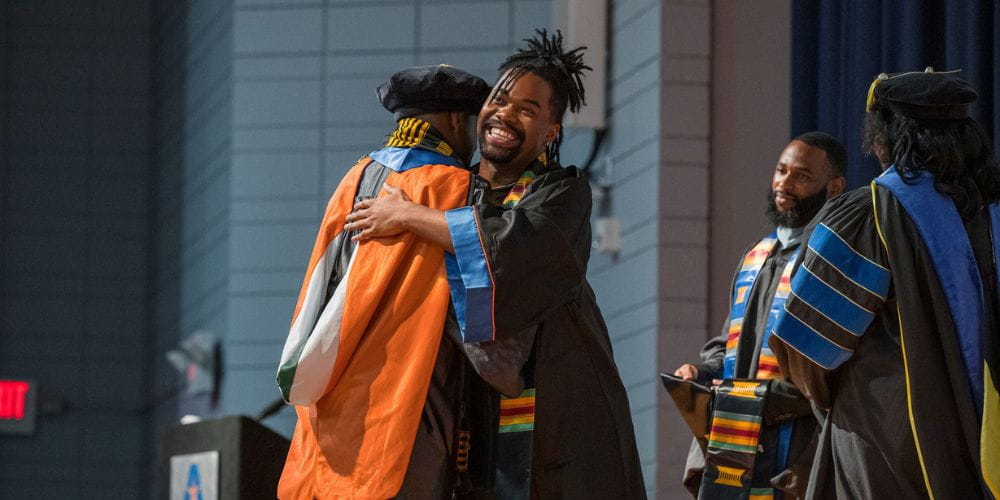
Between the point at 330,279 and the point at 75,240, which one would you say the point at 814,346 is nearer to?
the point at 330,279

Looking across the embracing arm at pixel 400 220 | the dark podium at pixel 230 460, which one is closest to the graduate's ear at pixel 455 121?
the embracing arm at pixel 400 220

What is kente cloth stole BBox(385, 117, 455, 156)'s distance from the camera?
3.53m

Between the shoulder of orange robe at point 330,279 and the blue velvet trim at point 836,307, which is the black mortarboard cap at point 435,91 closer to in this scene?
the shoulder of orange robe at point 330,279

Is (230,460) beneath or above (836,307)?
beneath

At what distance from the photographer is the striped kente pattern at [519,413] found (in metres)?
3.37

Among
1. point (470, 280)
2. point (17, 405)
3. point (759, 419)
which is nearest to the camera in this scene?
point (470, 280)

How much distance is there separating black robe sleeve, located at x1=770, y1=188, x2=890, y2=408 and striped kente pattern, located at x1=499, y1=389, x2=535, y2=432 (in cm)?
58

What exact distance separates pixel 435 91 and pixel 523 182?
0.27 meters

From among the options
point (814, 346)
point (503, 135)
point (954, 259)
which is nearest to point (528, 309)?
point (503, 135)

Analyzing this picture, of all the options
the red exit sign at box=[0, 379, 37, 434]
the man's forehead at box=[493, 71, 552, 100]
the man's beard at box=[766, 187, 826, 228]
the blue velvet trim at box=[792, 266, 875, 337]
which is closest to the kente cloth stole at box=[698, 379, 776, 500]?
the man's beard at box=[766, 187, 826, 228]

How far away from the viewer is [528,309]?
3324mm

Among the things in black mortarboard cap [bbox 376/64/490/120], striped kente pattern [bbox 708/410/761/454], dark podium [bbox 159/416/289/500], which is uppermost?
black mortarboard cap [bbox 376/64/490/120]

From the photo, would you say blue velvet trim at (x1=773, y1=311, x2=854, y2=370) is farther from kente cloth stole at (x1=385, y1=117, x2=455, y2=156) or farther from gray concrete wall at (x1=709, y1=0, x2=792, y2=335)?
gray concrete wall at (x1=709, y1=0, x2=792, y2=335)

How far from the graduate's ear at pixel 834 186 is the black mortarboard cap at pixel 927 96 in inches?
38.4
